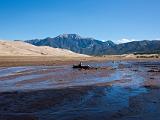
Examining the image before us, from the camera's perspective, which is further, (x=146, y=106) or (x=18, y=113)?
(x=146, y=106)

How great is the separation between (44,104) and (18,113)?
8.39 ft

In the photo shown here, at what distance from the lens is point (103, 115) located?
45.4ft

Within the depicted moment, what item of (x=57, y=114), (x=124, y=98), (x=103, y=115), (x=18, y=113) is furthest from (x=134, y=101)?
(x=18, y=113)

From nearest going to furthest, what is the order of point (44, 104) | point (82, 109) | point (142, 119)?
point (142, 119)
point (82, 109)
point (44, 104)

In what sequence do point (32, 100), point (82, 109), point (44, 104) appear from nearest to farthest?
point (82, 109), point (44, 104), point (32, 100)

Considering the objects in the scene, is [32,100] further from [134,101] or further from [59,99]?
[134,101]

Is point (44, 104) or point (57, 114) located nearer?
point (57, 114)

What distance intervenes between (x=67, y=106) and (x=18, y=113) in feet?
9.19

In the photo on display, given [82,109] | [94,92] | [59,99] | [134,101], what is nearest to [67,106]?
[82,109]

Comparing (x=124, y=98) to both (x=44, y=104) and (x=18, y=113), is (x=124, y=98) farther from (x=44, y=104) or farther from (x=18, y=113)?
(x=18, y=113)

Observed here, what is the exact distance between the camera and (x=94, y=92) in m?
21.4

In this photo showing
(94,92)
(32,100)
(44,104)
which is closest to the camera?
(44,104)

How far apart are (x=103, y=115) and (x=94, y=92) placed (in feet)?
24.8

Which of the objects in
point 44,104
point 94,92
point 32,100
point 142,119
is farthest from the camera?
point 94,92
